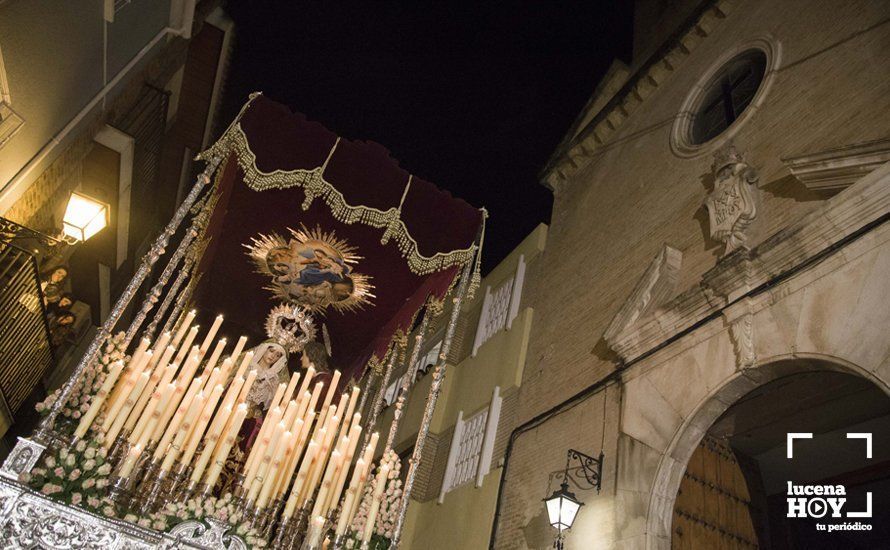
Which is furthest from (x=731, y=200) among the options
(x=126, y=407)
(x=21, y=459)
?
(x=21, y=459)

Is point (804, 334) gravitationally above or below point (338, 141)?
below

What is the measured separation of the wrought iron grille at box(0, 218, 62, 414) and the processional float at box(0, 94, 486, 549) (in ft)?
3.36

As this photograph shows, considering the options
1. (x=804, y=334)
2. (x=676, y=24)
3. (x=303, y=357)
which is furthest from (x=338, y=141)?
(x=676, y=24)

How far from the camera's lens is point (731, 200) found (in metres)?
5.73

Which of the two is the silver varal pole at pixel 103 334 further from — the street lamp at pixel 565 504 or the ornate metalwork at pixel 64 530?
the street lamp at pixel 565 504

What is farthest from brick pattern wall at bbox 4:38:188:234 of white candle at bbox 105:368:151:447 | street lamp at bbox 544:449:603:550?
street lamp at bbox 544:449:603:550

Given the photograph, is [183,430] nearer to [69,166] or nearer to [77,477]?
[77,477]

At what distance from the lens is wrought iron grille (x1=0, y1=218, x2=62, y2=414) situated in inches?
216

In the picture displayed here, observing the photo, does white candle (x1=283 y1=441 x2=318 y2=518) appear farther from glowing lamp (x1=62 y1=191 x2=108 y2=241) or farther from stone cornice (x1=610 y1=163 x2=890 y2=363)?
stone cornice (x1=610 y1=163 x2=890 y2=363)

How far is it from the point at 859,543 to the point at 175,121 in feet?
38.4

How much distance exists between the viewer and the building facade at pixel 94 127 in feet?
17.9

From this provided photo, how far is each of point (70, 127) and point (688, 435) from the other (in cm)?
677

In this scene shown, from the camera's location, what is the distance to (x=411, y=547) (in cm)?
967

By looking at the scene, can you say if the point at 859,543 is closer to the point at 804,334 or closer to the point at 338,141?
the point at 804,334
